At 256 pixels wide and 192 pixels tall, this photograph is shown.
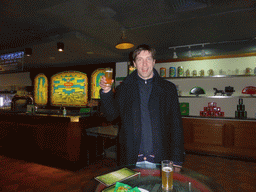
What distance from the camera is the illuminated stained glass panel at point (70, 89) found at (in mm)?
6211

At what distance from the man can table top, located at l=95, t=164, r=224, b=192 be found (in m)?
0.17

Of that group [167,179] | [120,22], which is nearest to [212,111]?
[120,22]

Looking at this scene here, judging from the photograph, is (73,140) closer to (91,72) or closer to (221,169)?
(221,169)

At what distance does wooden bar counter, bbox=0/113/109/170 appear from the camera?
300cm

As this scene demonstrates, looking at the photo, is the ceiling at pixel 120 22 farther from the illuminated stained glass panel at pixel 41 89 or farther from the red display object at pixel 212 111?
the illuminated stained glass panel at pixel 41 89

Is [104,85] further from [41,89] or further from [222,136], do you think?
[41,89]

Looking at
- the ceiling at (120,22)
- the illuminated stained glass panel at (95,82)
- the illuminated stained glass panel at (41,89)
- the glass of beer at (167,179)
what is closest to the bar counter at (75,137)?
the ceiling at (120,22)

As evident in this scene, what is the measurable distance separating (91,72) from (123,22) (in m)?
3.44

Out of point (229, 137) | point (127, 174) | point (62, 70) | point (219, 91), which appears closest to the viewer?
point (127, 174)

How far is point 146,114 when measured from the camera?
1374 millimetres

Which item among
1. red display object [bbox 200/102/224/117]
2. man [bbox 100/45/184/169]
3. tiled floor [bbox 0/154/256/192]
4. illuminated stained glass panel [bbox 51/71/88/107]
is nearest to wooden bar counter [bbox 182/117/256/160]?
tiled floor [bbox 0/154/256/192]

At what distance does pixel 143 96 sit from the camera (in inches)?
56.4

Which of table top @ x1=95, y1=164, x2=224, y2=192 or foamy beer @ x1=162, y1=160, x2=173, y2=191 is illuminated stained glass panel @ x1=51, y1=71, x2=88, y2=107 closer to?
table top @ x1=95, y1=164, x2=224, y2=192

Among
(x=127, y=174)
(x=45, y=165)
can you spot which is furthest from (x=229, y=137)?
(x=45, y=165)
